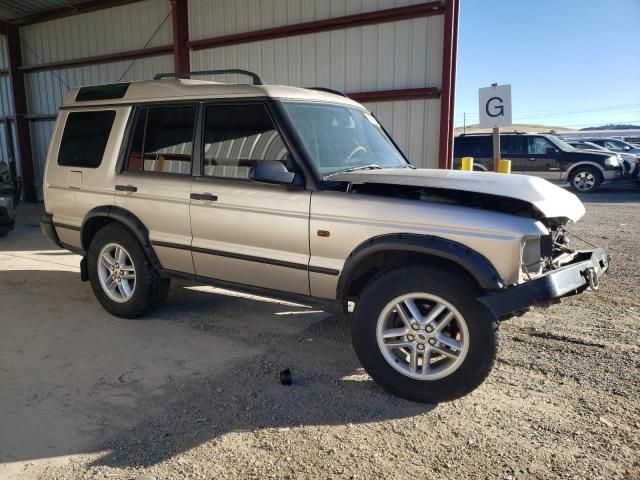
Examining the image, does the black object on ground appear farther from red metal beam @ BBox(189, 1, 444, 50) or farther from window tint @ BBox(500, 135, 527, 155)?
window tint @ BBox(500, 135, 527, 155)

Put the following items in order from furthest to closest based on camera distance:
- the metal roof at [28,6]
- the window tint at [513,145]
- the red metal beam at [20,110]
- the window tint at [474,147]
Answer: the window tint at [513,145]
the window tint at [474,147]
the red metal beam at [20,110]
the metal roof at [28,6]

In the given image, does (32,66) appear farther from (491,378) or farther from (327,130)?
(491,378)

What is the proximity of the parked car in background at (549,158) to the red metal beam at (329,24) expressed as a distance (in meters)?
7.57

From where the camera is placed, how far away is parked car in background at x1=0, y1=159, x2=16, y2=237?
8.44 meters

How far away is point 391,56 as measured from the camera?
9.27 meters

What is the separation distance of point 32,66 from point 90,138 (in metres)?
11.2

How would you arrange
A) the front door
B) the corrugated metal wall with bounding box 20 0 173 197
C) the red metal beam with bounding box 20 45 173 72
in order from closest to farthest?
the front door
the red metal beam with bounding box 20 45 173 72
the corrugated metal wall with bounding box 20 0 173 197

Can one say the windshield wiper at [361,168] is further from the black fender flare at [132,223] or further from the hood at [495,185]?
the black fender flare at [132,223]

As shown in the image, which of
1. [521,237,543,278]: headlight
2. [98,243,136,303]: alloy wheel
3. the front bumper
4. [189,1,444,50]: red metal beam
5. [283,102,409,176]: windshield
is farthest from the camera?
[189,1,444,50]: red metal beam

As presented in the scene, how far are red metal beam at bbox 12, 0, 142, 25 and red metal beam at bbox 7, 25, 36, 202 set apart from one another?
22.2 inches

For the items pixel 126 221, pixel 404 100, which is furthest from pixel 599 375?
pixel 404 100

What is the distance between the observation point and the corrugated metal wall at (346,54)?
9000mm

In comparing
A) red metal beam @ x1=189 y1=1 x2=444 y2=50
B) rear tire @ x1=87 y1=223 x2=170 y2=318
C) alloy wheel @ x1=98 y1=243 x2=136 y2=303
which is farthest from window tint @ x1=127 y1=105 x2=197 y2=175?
red metal beam @ x1=189 y1=1 x2=444 y2=50

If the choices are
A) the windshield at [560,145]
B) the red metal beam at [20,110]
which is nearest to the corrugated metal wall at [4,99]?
the red metal beam at [20,110]
